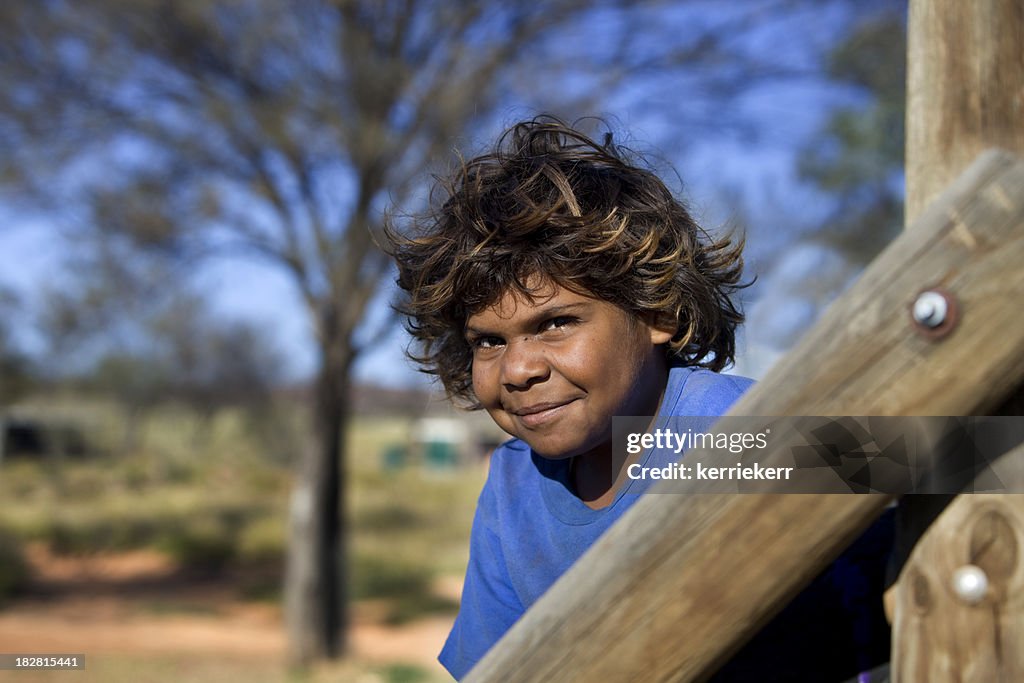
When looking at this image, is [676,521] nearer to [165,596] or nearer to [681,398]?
[681,398]

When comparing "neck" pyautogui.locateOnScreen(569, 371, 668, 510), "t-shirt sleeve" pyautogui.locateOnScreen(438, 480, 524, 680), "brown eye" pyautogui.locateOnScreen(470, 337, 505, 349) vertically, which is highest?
"brown eye" pyautogui.locateOnScreen(470, 337, 505, 349)

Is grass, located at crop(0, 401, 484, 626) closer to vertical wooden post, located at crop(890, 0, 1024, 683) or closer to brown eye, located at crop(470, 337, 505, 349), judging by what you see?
brown eye, located at crop(470, 337, 505, 349)

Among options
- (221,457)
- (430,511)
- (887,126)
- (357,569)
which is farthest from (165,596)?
(221,457)

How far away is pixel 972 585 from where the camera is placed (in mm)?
999

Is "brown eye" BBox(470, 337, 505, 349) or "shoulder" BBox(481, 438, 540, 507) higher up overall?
"brown eye" BBox(470, 337, 505, 349)

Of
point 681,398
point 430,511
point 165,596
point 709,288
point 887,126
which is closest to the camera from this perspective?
point 681,398

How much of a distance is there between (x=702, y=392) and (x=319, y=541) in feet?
23.5

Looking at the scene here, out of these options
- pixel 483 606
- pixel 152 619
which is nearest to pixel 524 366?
pixel 483 606

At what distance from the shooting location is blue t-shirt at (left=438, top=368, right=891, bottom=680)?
143 cm

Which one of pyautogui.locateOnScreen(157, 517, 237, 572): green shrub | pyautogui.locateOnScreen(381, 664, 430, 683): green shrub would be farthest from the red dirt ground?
pyautogui.locateOnScreen(157, 517, 237, 572): green shrub

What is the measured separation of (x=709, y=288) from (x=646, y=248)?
0.18 metres

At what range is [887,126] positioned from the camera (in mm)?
8727

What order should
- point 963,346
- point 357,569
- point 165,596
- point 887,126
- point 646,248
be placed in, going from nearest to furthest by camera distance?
point 963,346, point 646,248, point 887,126, point 165,596, point 357,569

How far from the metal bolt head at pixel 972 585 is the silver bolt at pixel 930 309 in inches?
10.8
